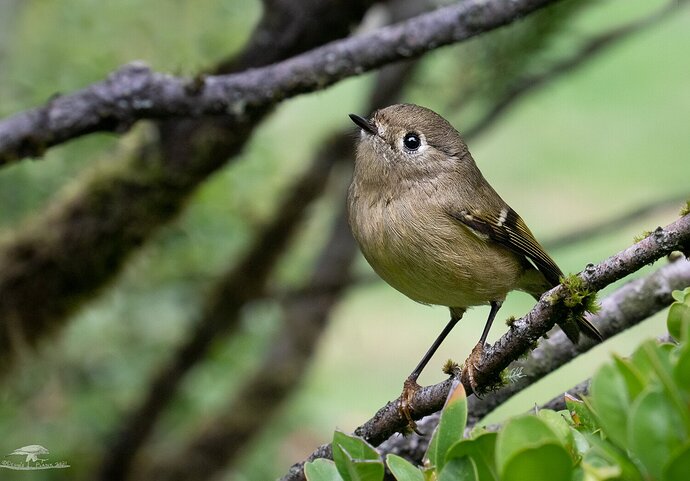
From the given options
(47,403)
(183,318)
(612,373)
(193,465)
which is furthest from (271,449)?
(612,373)

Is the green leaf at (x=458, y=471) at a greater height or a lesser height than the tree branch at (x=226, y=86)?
lesser

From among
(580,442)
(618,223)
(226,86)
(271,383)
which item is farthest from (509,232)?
(271,383)

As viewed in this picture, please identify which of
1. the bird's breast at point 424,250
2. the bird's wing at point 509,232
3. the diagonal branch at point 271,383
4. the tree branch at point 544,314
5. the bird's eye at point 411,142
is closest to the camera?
the tree branch at point 544,314

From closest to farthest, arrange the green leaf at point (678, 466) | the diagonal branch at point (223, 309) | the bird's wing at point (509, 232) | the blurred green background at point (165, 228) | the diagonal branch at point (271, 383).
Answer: the green leaf at point (678, 466), the bird's wing at point (509, 232), the blurred green background at point (165, 228), the diagonal branch at point (223, 309), the diagonal branch at point (271, 383)

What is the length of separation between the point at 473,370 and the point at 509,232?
2.86ft

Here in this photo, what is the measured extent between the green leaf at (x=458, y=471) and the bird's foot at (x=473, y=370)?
71 centimetres

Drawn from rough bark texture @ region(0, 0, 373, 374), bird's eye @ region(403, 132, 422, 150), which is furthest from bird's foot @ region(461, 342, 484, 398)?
rough bark texture @ region(0, 0, 373, 374)

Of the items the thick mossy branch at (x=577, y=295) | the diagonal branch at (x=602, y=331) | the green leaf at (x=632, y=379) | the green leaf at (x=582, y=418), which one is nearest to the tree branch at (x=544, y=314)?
the thick mossy branch at (x=577, y=295)

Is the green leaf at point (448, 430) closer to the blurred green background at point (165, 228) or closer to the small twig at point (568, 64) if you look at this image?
the blurred green background at point (165, 228)

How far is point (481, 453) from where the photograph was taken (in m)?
1.36

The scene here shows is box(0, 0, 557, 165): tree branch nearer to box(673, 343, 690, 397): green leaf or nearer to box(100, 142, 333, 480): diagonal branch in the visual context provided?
box(100, 142, 333, 480): diagonal branch

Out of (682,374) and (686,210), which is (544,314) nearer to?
(686,210)

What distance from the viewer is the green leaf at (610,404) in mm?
1210

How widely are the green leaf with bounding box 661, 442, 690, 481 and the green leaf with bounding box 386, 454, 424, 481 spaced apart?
45 cm
